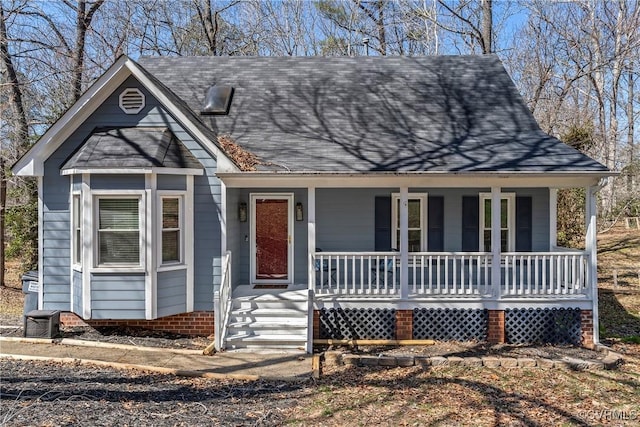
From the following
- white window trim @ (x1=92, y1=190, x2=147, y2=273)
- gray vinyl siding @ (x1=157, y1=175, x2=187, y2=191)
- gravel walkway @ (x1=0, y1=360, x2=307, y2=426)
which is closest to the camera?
gravel walkway @ (x1=0, y1=360, x2=307, y2=426)

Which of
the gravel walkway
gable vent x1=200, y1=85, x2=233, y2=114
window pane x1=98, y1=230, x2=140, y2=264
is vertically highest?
gable vent x1=200, y1=85, x2=233, y2=114

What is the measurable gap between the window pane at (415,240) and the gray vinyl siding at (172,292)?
4944mm

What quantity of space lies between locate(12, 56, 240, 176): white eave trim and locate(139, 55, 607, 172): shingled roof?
17.1 inches

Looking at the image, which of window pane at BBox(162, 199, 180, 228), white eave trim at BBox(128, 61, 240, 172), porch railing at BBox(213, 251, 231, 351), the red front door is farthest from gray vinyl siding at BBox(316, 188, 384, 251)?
window pane at BBox(162, 199, 180, 228)

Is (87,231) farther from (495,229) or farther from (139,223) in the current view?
(495,229)

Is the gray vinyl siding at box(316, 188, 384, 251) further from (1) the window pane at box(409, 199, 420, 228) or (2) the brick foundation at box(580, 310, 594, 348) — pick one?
(2) the brick foundation at box(580, 310, 594, 348)

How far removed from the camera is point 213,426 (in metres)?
5.31

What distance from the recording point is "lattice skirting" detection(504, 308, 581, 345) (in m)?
8.93

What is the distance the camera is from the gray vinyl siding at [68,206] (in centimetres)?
900

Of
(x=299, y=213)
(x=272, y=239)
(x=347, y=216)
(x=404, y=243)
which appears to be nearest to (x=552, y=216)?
(x=404, y=243)

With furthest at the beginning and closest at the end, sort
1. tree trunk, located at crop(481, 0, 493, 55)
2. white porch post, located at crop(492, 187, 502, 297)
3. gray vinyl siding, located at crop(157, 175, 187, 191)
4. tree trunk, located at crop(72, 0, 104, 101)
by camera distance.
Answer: tree trunk, located at crop(481, 0, 493, 55) → tree trunk, located at crop(72, 0, 104, 101) → white porch post, located at crop(492, 187, 502, 297) → gray vinyl siding, located at crop(157, 175, 187, 191)

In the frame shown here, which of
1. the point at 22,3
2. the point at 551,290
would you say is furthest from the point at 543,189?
the point at 22,3

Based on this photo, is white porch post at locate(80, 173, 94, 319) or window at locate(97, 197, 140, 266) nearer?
white porch post at locate(80, 173, 94, 319)

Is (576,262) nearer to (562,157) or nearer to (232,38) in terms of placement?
(562,157)
